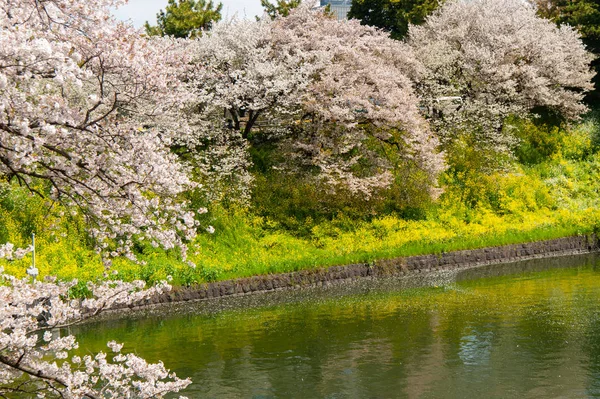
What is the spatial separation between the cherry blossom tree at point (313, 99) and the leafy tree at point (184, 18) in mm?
8971

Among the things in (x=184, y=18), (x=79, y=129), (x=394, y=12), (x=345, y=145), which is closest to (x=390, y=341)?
(x=79, y=129)

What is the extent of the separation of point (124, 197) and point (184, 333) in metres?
11.0

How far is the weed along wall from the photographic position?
2244cm

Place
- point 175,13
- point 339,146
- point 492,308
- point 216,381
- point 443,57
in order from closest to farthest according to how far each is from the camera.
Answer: point 216,381 < point 492,308 < point 339,146 < point 443,57 < point 175,13

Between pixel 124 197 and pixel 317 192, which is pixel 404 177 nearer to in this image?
pixel 317 192

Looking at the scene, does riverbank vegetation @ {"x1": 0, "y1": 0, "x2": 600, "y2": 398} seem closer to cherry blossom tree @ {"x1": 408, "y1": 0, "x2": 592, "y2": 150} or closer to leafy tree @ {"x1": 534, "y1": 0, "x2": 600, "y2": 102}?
cherry blossom tree @ {"x1": 408, "y1": 0, "x2": 592, "y2": 150}

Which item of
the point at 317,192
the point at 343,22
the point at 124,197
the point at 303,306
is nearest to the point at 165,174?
the point at 124,197

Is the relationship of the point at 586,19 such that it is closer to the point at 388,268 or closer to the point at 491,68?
the point at 491,68

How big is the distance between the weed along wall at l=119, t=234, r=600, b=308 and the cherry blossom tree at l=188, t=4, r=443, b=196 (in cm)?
384

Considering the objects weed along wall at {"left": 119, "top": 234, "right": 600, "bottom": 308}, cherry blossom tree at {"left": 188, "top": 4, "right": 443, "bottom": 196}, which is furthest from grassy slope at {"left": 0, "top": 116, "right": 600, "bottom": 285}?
cherry blossom tree at {"left": 188, "top": 4, "right": 443, "bottom": 196}

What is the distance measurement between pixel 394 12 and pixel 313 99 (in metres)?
21.5

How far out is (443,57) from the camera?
35000 mm

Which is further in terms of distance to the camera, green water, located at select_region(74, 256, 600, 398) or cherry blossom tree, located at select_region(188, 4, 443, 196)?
cherry blossom tree, located at select_region(188, 4, 443, 196)

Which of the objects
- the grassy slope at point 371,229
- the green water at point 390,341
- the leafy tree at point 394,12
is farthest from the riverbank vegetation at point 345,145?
the leafy tree at point 394,12
